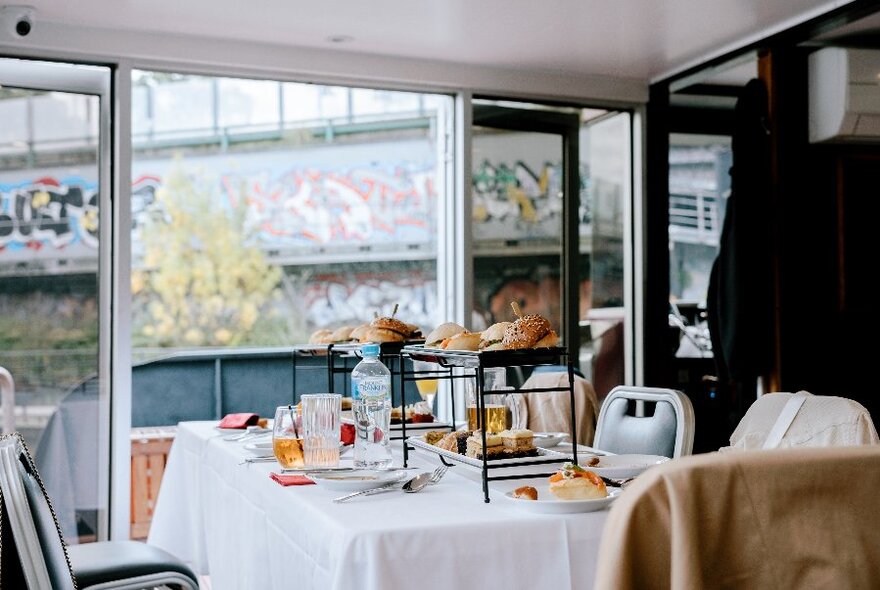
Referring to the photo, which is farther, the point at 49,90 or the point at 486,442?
the point at 49,90

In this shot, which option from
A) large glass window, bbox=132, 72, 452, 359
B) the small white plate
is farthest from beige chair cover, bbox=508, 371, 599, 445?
large glass window, bbox=132, 72, 452, 359

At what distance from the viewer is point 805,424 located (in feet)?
7.12

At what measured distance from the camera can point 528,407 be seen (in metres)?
3.31

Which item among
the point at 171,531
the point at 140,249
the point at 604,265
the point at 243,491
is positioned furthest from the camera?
the point at 140,249

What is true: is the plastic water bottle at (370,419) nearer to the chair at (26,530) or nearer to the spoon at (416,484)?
the spoon at (416,484)

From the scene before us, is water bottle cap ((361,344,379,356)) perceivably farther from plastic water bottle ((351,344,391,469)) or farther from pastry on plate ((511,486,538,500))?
pastry on plate ((511,486,538,500))

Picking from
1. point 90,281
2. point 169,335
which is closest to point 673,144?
point 90,281

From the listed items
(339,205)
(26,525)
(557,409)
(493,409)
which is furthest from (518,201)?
(339,205)

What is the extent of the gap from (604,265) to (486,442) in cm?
320

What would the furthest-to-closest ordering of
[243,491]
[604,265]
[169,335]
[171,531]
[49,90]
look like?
1. [169,335]
2. [604,265]
3. [49,90]
4. [171,531]
5. [243,491]

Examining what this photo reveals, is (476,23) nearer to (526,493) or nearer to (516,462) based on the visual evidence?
(516,462)

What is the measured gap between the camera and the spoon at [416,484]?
72.8 inches

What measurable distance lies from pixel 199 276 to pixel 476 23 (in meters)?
8.85

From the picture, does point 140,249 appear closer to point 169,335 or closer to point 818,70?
point 169,335
